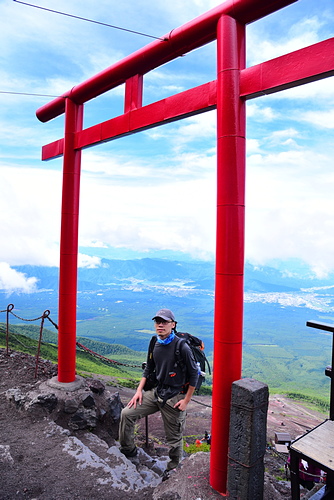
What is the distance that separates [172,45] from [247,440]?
16.2ft

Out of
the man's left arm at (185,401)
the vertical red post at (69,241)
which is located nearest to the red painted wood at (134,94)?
the vertical red post at (69,241)

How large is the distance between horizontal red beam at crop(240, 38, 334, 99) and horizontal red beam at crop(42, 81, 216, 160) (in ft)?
1.54

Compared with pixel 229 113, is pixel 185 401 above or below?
below

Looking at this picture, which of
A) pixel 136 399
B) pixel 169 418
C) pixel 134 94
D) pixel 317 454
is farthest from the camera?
pixel 134 94

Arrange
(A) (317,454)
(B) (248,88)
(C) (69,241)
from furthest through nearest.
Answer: (C) (69,241)
(B) (248,88)
(A) (317,454)

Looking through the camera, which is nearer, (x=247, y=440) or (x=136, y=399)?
(x=247, y=440)

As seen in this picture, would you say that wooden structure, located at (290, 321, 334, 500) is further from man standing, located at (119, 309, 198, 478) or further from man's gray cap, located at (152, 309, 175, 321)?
man's gray cap, located at (152, 309, 175, 321)

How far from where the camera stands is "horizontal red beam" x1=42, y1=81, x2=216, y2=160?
13.7 ft

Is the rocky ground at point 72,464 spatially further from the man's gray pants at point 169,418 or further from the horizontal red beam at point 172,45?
the horizontal red beam at point 172,45

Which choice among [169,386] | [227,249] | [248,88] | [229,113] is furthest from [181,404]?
[248,88]

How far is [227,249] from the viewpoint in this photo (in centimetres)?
379

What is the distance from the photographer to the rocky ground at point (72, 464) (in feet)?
13.0

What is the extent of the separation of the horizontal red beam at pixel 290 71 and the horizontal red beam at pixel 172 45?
666 mm

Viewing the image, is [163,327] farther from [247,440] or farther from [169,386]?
[247,440]
